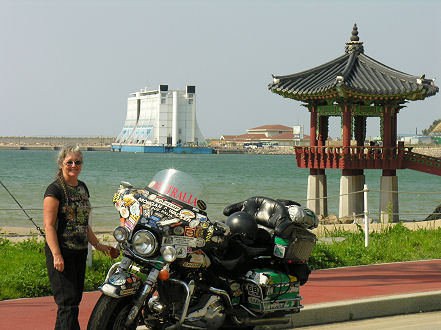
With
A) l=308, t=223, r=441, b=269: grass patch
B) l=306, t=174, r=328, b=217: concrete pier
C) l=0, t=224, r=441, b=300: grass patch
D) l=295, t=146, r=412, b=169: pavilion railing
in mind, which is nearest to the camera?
l=0, t=224, r=441, b=300: grass patch

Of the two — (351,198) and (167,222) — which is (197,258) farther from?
(351,198)

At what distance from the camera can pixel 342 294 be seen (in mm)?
8836

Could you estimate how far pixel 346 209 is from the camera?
88.2ft

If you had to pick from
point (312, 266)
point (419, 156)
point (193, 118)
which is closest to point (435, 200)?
point (419, 156)

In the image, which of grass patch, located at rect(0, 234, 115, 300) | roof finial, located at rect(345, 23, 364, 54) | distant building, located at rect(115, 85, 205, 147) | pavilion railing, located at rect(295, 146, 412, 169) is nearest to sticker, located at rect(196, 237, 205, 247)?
grass patch, located at rect(0, 234, 115, 300)

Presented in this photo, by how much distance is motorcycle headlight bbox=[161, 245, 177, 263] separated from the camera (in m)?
5.63

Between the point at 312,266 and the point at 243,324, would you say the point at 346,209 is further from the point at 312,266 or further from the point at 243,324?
the point at 243,324

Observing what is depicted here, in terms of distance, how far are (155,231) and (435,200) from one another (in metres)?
48.2

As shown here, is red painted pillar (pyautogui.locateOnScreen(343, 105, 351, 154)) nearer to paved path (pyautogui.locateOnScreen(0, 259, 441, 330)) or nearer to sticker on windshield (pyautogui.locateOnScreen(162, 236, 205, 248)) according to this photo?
paved path (pyautogui.locateOnScreen(0, 259, 441, 330))

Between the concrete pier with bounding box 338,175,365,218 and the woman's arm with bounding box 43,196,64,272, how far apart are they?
2157cm

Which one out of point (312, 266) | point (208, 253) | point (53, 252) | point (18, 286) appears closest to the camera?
point (53, 252)

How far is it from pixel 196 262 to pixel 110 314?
832mm

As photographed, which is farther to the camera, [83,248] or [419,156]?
[419,156]

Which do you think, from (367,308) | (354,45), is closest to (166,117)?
(354,45)
